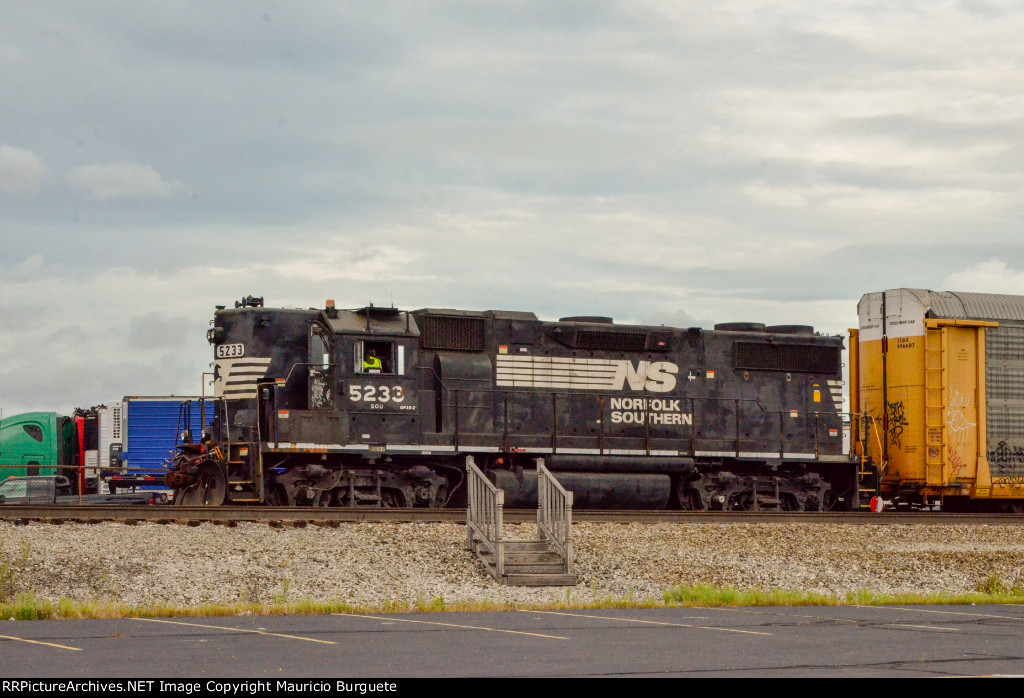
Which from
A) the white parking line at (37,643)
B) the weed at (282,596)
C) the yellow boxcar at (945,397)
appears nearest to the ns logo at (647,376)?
the yellow boxcar at (945,397)

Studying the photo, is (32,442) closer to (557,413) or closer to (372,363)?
(372,363)

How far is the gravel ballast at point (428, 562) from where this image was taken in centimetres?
1436

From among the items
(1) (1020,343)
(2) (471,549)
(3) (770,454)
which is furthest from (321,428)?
(1) (1020,343)

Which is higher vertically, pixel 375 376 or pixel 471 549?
pixel 375 376

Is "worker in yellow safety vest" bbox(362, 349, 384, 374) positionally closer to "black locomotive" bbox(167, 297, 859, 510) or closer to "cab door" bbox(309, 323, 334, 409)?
"black locomotive" bbox(167, 297, 859, 510)

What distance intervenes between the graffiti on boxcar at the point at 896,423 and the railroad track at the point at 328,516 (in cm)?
318

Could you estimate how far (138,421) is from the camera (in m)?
32.4

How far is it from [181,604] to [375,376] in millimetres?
8208

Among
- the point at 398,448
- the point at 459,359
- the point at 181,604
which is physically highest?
the point at 459,359

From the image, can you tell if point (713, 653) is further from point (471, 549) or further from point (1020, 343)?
point (1020, 343)

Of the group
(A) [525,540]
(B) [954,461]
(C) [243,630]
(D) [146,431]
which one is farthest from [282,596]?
(D) [146,431]

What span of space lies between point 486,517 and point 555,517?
3.03ft

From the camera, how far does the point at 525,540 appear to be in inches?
682

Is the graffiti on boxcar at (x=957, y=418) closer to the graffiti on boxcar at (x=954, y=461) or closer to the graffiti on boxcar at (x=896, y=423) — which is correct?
the graffiti on boxcar at (x=954, y=461)
